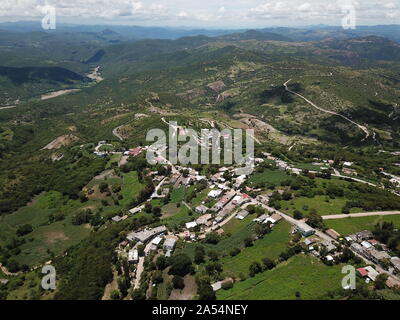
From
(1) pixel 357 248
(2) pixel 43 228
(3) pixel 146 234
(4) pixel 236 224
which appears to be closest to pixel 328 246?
(1) pixel 357 248

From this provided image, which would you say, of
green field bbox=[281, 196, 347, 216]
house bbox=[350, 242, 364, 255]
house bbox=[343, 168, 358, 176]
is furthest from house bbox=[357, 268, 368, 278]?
house bbox=[343, 168, 358, 176]

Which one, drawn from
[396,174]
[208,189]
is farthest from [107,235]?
[396,174]

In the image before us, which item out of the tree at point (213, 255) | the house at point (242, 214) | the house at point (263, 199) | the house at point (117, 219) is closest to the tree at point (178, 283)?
the tree at point (213, 255)

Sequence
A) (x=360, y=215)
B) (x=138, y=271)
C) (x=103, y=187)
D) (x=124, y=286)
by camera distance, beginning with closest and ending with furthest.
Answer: (x=124, y=286)
(x=138, y=271)
(x=360, y=215)
(x=103, y=187)

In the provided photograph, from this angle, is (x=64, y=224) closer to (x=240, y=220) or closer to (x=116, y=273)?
(x=116, y=273)

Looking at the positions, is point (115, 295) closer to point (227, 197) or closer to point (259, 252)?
point (259, 252)
